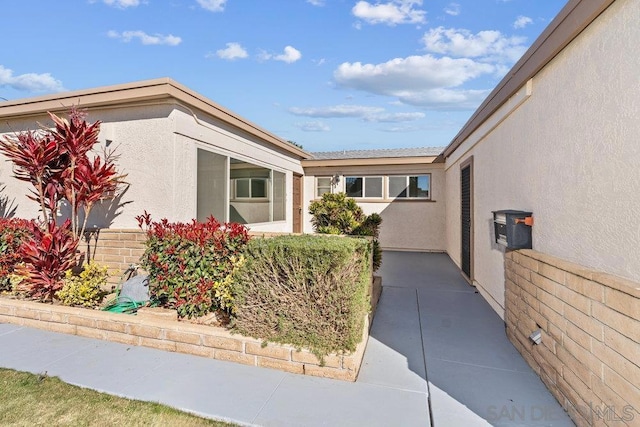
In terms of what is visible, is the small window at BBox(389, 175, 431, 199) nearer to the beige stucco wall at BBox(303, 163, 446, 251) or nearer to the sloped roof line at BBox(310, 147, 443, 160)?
the beige stucco wall at BBox(303, 163, 446, 251)

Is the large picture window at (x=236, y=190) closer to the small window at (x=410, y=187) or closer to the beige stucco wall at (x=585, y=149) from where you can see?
the small window at (x=410, y=187)

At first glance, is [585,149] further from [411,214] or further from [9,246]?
[411,214]

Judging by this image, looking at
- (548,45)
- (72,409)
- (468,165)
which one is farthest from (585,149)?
(72,409)

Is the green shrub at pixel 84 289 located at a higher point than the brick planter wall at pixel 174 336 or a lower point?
higher

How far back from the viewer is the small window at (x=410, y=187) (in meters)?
10.7

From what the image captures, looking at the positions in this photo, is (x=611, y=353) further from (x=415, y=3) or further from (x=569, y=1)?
(x=415, y=3)

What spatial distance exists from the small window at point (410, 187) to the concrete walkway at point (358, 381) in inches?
272

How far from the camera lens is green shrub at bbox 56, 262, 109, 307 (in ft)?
14.4

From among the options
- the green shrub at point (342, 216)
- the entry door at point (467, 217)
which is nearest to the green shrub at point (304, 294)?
the entry door at point (467, 217)

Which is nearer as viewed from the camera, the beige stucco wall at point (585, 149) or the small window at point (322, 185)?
the beige stucco wall at point (585, 149)

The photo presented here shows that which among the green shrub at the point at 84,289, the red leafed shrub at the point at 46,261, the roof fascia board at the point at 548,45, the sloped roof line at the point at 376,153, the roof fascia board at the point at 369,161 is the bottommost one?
the green shrub at the point at 84,289

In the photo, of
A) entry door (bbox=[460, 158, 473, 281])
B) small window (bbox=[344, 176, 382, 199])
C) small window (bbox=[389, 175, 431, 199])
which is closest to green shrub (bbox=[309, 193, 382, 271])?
entry door (bbox=[460, 158, 473, 281])

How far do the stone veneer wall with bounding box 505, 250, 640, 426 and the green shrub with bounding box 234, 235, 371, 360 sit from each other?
1.76 m

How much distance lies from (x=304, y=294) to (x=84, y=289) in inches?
139
